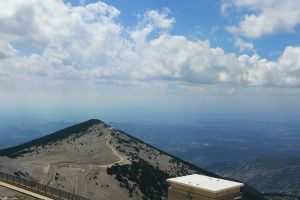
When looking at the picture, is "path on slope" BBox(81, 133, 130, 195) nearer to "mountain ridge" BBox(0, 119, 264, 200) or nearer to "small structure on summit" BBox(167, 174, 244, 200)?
"mountain ridge" BBox(0, 119, 264, 200)

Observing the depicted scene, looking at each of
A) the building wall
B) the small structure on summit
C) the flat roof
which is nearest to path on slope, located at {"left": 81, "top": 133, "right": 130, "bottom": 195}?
the building wall

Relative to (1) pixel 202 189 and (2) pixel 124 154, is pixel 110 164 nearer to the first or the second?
(2) pixel 124 154

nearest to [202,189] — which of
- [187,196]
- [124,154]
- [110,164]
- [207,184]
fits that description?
[207,184]

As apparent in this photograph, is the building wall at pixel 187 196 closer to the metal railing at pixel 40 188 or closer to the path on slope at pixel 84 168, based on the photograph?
the metal railing at pixel 40 188

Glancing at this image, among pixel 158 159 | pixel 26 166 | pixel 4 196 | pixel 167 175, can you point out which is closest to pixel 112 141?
pixel 158 159

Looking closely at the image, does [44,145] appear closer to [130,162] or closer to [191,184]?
[130,162]
